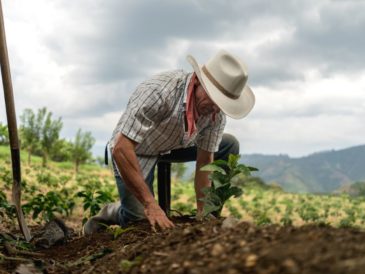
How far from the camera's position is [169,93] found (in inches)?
160

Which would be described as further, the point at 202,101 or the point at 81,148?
the point at 81,148

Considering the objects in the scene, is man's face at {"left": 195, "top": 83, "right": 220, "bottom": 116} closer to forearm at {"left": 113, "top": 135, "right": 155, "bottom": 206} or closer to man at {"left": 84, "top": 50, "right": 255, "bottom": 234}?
man at {"left": 84, "top": 50, "right": 255, "bottom": 234}

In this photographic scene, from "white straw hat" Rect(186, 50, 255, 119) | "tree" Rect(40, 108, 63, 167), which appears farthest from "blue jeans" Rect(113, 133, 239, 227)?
"tree" Rect(40, 108, 63, 167)

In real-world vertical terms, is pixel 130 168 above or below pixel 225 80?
below

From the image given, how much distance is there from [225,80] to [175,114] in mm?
552

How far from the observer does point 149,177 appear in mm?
5012

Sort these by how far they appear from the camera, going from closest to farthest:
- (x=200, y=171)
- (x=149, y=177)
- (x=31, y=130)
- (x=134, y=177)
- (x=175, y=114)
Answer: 1. (x=134, y=177)
2. (x=175, y=114)
3. (x=200, y=171)
4. (x=149, y=177)
5. (x=31, y=130)

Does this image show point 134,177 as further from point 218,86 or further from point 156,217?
point 218,86

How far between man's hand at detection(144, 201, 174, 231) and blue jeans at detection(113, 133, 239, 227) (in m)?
0.94

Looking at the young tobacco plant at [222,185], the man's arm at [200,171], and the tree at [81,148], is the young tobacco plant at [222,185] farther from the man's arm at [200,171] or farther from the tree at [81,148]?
the tree at [81,148]

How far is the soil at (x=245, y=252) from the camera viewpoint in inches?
73.1

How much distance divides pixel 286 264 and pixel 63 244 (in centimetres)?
336

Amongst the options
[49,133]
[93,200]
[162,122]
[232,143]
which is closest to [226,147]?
[232,143]

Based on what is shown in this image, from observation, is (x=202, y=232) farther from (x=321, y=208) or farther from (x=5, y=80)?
(x=321, y=208)
